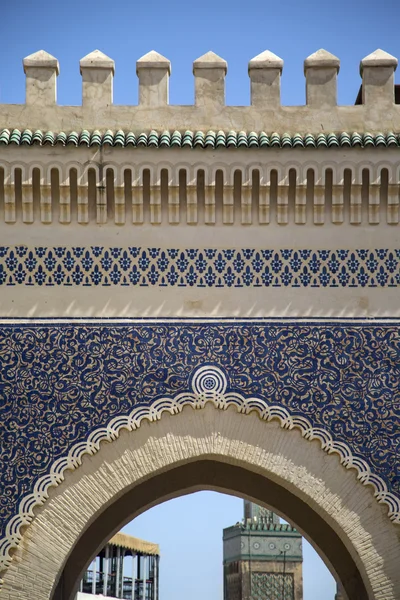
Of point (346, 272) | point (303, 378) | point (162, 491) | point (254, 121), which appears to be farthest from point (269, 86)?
point (162, 491)

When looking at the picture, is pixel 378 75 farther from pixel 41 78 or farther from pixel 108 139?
pixel 41 78

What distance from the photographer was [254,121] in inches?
280

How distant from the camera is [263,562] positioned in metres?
13.6

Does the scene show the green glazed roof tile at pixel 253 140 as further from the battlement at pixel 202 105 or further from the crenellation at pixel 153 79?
the crenellation at pixel 153 79

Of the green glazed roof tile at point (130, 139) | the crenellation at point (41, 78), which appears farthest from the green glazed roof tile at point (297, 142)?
the crenellation at point (41, 78)

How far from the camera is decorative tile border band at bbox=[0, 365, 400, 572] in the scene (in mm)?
6484

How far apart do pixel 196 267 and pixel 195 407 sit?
2.58ft

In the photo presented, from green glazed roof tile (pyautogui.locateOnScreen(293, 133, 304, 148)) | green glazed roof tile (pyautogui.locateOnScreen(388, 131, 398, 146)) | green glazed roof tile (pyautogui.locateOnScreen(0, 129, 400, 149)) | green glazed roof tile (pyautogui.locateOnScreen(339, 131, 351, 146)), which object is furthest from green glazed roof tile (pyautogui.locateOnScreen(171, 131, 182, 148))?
green glazed roof tile (pyautogui.locateOnScreen(388, 131, 398, 146))

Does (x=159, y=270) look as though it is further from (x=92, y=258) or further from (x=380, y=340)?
(x=380, y=340)

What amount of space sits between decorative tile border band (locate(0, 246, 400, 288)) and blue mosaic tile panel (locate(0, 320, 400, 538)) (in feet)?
0.80

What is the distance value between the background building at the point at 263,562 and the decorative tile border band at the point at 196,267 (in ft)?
23.2

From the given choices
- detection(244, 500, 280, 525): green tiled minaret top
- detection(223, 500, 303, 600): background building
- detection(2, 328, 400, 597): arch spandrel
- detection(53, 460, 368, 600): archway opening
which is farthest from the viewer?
detection(244, 500, 280, 525): green tiled minaret top

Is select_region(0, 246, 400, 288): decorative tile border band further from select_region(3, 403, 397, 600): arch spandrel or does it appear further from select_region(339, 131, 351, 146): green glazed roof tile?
select_region(3, 403, 397, 600): arch spandrel

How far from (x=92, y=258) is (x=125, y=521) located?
1768 mm
